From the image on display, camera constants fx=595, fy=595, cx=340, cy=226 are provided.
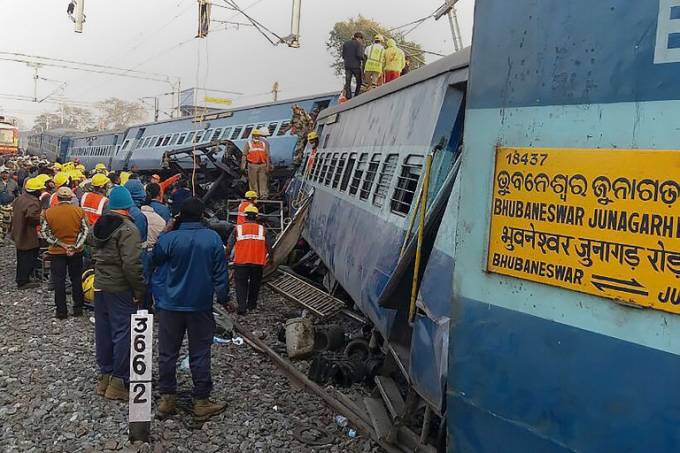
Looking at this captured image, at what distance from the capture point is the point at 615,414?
2254 mm

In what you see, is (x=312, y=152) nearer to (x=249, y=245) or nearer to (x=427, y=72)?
(x=249, y=245)

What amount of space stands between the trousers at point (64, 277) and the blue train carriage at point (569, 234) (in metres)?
6.58

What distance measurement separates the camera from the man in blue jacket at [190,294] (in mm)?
5145

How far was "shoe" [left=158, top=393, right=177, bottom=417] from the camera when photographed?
17.3 ft

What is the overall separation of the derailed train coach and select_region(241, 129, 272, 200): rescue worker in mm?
11353

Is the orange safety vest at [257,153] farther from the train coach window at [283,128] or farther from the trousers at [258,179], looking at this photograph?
the train coach window at [283,128]

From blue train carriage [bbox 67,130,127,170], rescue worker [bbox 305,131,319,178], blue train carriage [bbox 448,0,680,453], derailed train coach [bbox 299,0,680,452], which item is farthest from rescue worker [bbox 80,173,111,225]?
blue train carriage [bbox 67,130,127,170]

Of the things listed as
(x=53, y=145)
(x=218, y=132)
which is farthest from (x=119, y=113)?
(x=218, y=132)

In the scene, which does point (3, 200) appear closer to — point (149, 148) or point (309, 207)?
point (309, 207)

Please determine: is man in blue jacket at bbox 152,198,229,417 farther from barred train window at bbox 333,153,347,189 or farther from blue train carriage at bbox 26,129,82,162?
blue train carriage at bbox 26,129,82,162

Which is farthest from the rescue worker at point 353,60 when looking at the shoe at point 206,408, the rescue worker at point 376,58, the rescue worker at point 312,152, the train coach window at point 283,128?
the shoe at point 206,408

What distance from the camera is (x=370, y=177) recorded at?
21.4ft

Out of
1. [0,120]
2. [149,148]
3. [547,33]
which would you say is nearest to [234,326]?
[547,33]

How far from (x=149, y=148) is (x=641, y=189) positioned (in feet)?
86.2
